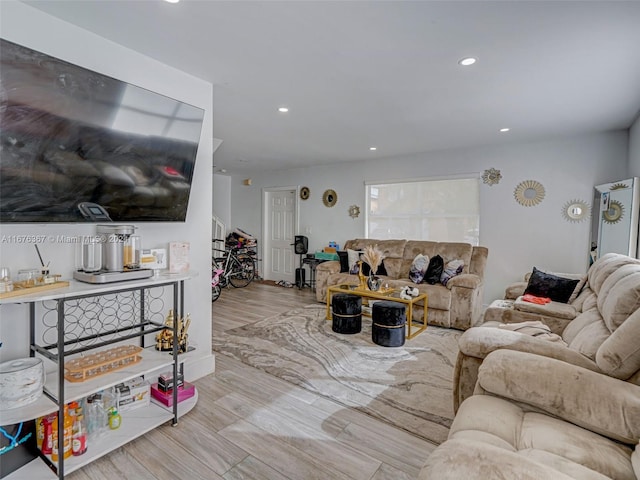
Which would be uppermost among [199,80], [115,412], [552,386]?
[199,80]

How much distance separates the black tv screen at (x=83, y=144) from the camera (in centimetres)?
159

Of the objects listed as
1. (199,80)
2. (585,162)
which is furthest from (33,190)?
(585,162)

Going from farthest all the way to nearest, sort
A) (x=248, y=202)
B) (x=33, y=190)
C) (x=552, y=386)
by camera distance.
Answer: (x=248, y=202), (x=33, y=190), (x=552, y=386)

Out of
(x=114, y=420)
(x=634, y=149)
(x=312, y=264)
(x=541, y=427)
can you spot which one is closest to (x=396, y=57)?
(x=541, y=427)

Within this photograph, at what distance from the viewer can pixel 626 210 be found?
345cm

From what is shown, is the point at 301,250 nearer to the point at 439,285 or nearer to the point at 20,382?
the point at 439,285

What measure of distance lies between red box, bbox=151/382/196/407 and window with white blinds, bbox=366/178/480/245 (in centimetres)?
423

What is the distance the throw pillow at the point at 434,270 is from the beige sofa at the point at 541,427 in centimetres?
291

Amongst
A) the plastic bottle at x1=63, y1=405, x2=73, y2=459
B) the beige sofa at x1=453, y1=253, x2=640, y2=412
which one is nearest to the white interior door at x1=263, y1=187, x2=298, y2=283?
the beige sofa at x1=453, y1=253, x2=640, y2=412

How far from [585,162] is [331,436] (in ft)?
14.9

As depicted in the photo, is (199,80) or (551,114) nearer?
(199,80)

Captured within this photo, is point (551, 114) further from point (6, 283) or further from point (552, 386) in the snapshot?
point (6, 283)

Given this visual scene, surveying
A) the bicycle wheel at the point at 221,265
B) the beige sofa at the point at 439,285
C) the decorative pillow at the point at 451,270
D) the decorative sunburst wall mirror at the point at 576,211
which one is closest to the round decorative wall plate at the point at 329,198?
the beige sofa at the point at 439,285

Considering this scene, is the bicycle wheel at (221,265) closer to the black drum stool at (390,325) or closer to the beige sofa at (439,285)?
the beige sofa at (439,285)
